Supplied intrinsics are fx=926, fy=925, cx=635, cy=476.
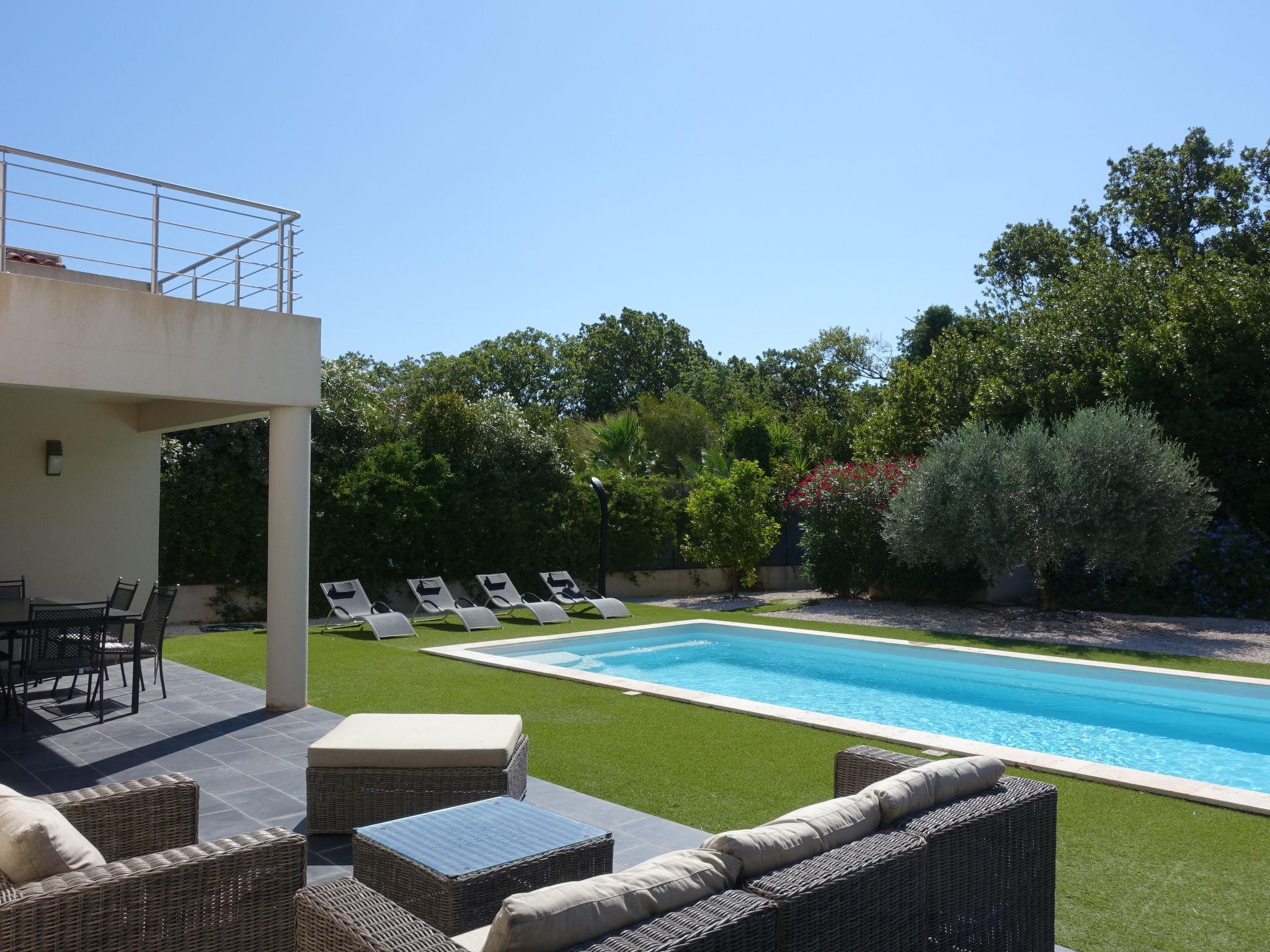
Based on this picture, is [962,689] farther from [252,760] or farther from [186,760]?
[186,760]

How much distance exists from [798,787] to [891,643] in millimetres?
7451

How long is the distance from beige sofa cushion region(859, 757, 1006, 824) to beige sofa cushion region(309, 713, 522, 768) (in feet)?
7.88

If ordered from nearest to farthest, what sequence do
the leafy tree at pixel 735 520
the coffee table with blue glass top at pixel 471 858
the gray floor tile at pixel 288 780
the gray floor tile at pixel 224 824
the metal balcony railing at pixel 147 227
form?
the coffee table with blue glass top at pixel 471 858 → the gray floor tile at pixel 224 824 → the gray floor tile at pixel 288 780 → the metal balcony railing at pixel 147 227 → the leafy tree at pixel 735 520

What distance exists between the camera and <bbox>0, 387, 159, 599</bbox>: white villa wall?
33.8 feet

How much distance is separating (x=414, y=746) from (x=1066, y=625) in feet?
42.7

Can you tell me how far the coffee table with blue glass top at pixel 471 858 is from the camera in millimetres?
3389

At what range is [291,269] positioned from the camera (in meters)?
8.30

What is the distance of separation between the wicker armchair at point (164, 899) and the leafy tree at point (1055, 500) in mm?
13689

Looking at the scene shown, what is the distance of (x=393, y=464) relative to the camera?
16.6 meters

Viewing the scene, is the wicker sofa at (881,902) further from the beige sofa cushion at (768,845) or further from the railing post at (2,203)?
the railing post at (2,203)

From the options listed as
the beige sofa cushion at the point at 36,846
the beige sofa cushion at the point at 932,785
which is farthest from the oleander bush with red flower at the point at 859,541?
the beige sofa cushion at the point at 36,846

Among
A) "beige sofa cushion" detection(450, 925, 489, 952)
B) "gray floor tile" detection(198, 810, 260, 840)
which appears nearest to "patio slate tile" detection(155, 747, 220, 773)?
"gray floor tile" detection(198, 810, 260, 840)

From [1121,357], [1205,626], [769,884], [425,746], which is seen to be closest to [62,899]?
[769,884]

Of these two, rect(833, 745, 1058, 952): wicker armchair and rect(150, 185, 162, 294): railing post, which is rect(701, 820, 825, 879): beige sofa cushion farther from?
rect(150, 185, 162, 294): railing post
